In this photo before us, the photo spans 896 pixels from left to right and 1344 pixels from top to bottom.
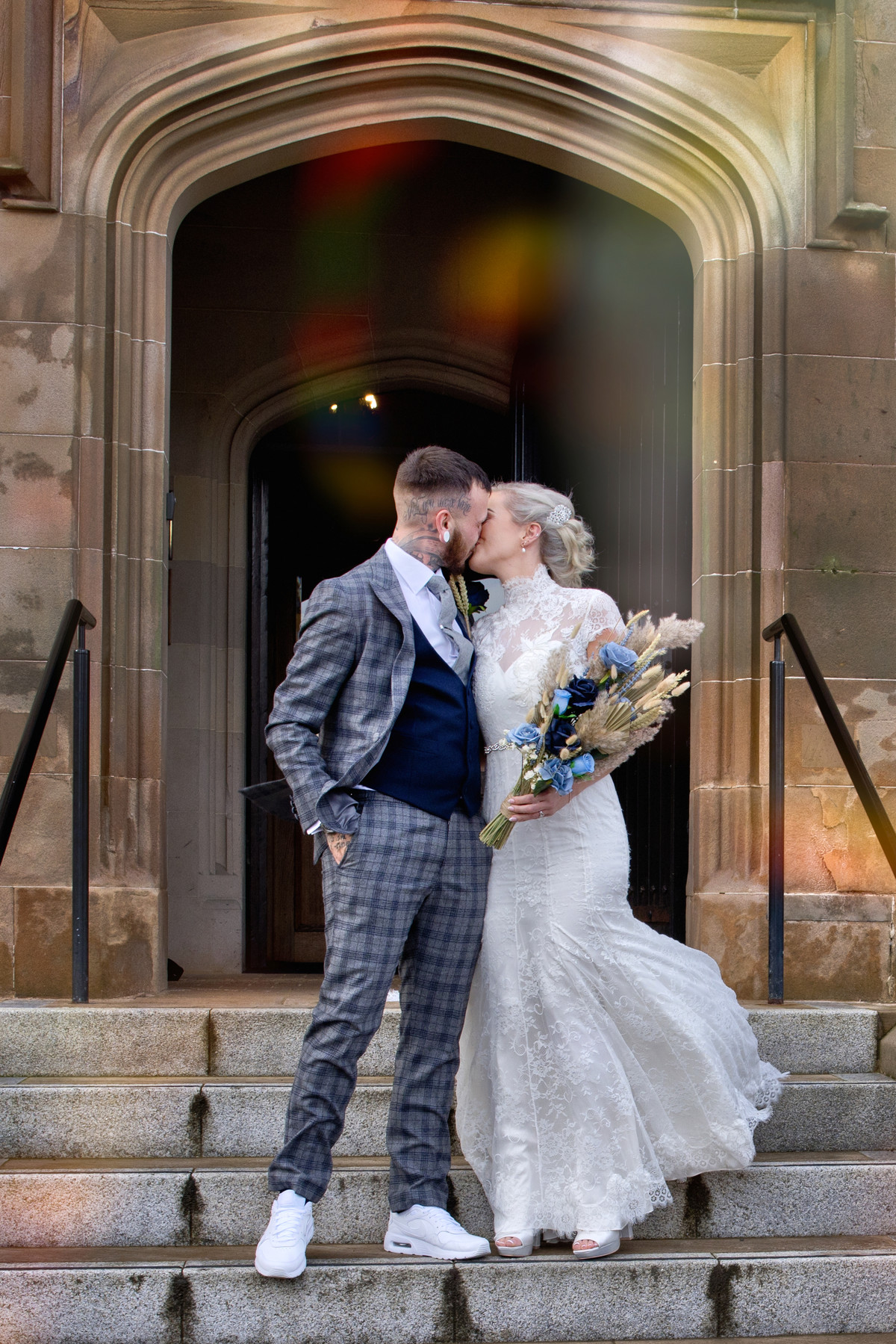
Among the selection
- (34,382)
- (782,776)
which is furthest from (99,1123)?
(34,382)

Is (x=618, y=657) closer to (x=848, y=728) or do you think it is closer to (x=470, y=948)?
(x=470, y=948)

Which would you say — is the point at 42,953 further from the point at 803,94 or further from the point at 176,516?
the point at 803,94

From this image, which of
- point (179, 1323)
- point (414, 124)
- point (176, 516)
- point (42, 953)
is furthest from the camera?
point (176, 516)

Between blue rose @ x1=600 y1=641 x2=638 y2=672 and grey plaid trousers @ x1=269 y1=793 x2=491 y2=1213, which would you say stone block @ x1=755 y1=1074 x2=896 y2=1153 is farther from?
blue rose @ x1=600 y1=641 x2=638 y2=672

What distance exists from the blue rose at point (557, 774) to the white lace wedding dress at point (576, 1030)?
24cm

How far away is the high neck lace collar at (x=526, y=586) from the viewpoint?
338 cm

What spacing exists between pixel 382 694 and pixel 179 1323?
4.70 feet

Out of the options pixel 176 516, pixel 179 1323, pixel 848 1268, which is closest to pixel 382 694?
pixel 179 1323

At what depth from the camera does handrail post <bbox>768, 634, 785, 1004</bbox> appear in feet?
14.3

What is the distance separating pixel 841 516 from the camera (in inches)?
196

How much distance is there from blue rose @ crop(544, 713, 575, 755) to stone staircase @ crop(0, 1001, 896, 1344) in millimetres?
1115

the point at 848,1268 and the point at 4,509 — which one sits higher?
the point at 4,509

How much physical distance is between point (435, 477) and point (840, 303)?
2670 mm

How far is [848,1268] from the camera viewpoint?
3082mm
